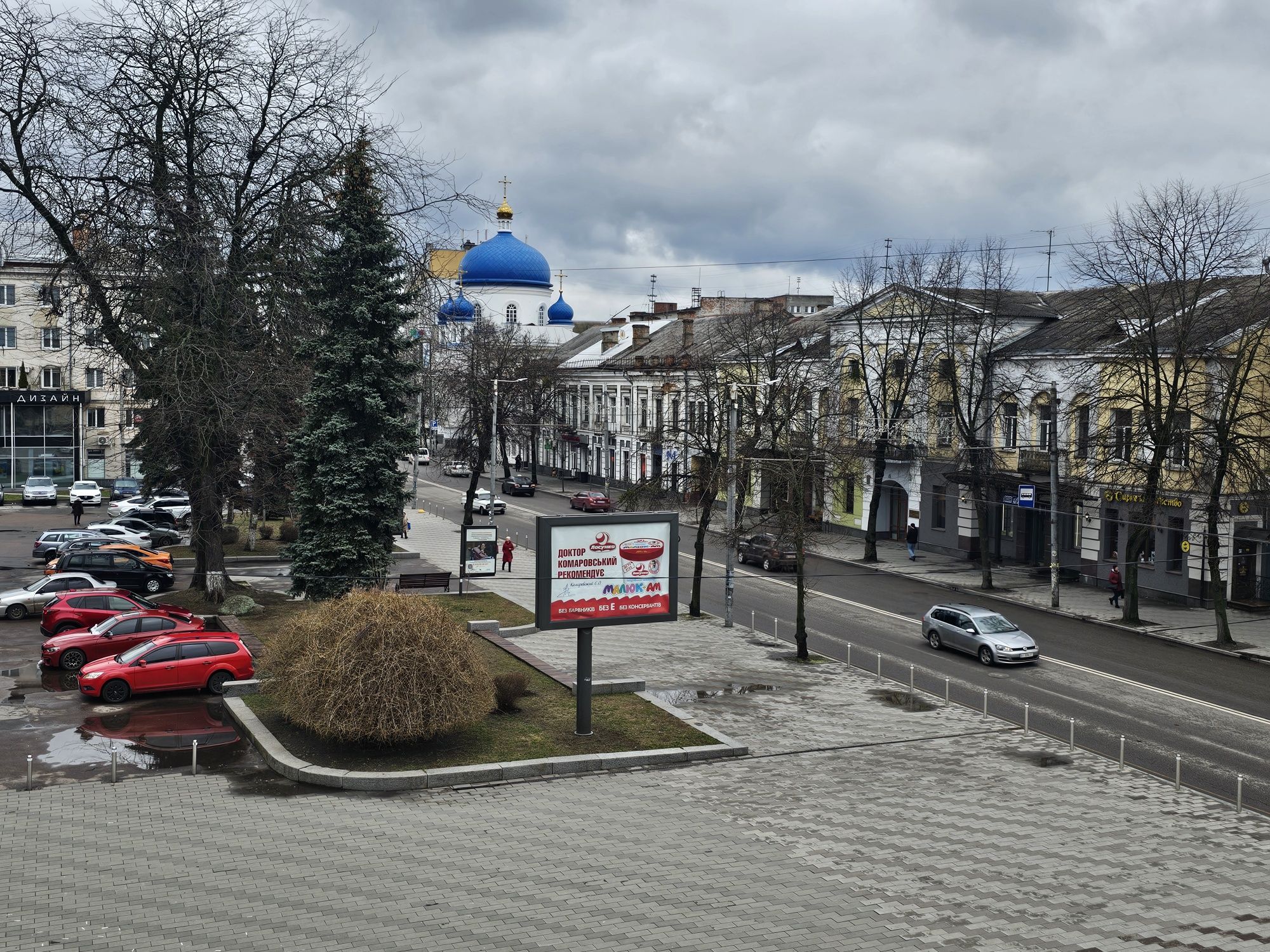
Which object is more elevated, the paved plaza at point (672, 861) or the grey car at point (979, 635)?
the grey car at point (979, 635)

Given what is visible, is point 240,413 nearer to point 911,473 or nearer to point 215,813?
point 215,813

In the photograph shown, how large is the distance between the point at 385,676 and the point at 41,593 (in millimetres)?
17651

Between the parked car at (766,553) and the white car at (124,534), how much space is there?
23758 millimetres

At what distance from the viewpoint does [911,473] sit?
167 feet

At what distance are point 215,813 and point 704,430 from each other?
2337cm

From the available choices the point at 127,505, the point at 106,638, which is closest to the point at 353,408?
the point at 106,638

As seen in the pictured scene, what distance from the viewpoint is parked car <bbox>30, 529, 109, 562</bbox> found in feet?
136

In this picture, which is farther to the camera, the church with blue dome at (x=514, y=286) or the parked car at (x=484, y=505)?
the church with blue dome at (x=514, y=286)

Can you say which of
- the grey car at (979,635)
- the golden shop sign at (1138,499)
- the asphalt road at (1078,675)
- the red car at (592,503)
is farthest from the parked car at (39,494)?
the golden shop sign at (1138,499)

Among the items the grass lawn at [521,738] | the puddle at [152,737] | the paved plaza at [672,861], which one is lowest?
the paved plaza at [672,861]

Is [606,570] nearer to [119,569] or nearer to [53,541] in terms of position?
[119,569]

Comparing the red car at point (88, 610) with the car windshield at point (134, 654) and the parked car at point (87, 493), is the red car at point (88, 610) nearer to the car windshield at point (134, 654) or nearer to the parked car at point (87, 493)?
the car windshield at point (134, 654)

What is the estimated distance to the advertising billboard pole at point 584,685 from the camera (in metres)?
20.6

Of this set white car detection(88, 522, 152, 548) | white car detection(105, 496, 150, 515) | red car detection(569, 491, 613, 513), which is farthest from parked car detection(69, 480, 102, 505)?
red car detection(569, 491, 613, 513)
